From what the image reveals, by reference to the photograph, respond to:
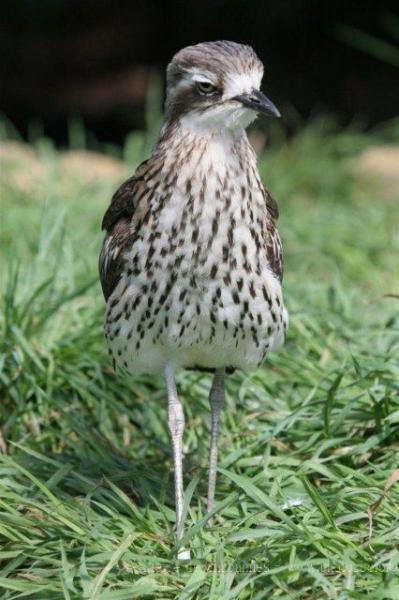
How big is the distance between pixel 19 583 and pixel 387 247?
11.8 ft

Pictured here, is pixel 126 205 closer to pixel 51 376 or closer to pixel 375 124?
pixel 51 376

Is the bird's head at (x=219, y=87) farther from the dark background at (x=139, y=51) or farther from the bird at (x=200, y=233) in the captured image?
the dark background at (x=139, y=51)

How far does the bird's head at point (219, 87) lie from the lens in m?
3.58

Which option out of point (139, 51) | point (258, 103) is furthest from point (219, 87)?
point (139, 51)

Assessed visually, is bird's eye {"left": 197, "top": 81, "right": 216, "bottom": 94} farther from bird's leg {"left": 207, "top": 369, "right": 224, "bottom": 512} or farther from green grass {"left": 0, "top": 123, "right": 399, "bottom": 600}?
green grass {"left": 0, "top": 123, "right": 399, "bottom": 600}

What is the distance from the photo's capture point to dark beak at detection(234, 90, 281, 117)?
3490 millimetres

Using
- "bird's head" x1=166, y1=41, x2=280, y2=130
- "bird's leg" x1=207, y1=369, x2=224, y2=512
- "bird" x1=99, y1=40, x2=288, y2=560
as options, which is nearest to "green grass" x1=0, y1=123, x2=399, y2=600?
"bird's leg" x1=207, y1=369, x2=224, y2=512

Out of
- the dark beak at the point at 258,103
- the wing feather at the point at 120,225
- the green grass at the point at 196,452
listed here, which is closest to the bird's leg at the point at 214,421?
the green grass at the point at 196,452

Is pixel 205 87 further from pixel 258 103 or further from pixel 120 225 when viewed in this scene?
pixel 120 225

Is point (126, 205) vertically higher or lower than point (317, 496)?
higher

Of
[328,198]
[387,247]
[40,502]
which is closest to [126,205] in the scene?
[40,502]

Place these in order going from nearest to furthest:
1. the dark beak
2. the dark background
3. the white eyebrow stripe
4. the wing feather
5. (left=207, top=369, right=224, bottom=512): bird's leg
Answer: the dark beak
the white eyebrow stripe
the wing feather
(left=207, top=369, right=224, bottom=512): bird's leg
the dark background

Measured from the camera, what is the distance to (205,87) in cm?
364

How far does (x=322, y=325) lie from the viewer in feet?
17.5
